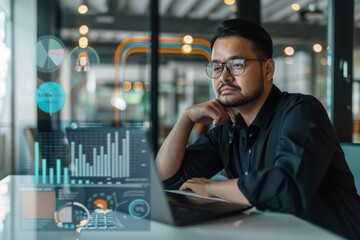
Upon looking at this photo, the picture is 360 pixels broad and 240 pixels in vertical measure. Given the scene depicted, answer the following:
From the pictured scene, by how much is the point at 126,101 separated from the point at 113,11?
121 cm

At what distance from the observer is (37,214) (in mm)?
765

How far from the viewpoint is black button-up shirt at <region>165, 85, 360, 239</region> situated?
963 mm

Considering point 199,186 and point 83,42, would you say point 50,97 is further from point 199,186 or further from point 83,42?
point 199,186

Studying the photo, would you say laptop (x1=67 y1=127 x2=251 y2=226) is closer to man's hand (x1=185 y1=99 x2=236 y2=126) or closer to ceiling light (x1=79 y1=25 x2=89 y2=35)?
man's hand (x1=185 y1=99 x2=236 y2=126)

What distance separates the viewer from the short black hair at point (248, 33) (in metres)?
1.33

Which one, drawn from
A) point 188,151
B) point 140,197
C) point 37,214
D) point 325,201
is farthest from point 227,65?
point 37,214

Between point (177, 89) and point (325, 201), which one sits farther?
point (177, 89)

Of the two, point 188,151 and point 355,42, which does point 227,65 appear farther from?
point 355,42

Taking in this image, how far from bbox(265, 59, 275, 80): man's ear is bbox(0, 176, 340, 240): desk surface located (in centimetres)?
65

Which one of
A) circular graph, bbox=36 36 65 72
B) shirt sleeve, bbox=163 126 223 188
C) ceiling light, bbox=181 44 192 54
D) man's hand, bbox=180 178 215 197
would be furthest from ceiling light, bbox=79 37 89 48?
man's hand, bbox=180 178 215 197

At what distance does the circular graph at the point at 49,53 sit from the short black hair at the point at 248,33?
2.47 m

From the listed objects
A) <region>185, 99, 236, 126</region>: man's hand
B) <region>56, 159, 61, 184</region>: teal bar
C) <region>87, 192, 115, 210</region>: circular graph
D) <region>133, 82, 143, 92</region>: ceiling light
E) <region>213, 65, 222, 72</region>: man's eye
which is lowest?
<region>87, 192, 115, 210</region>: circular graph

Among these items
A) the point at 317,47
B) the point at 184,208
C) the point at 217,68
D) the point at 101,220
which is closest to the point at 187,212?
the point at 184,208

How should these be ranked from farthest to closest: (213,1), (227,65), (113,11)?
1. (213,1)
2. (113,11)
3. (227,65)
